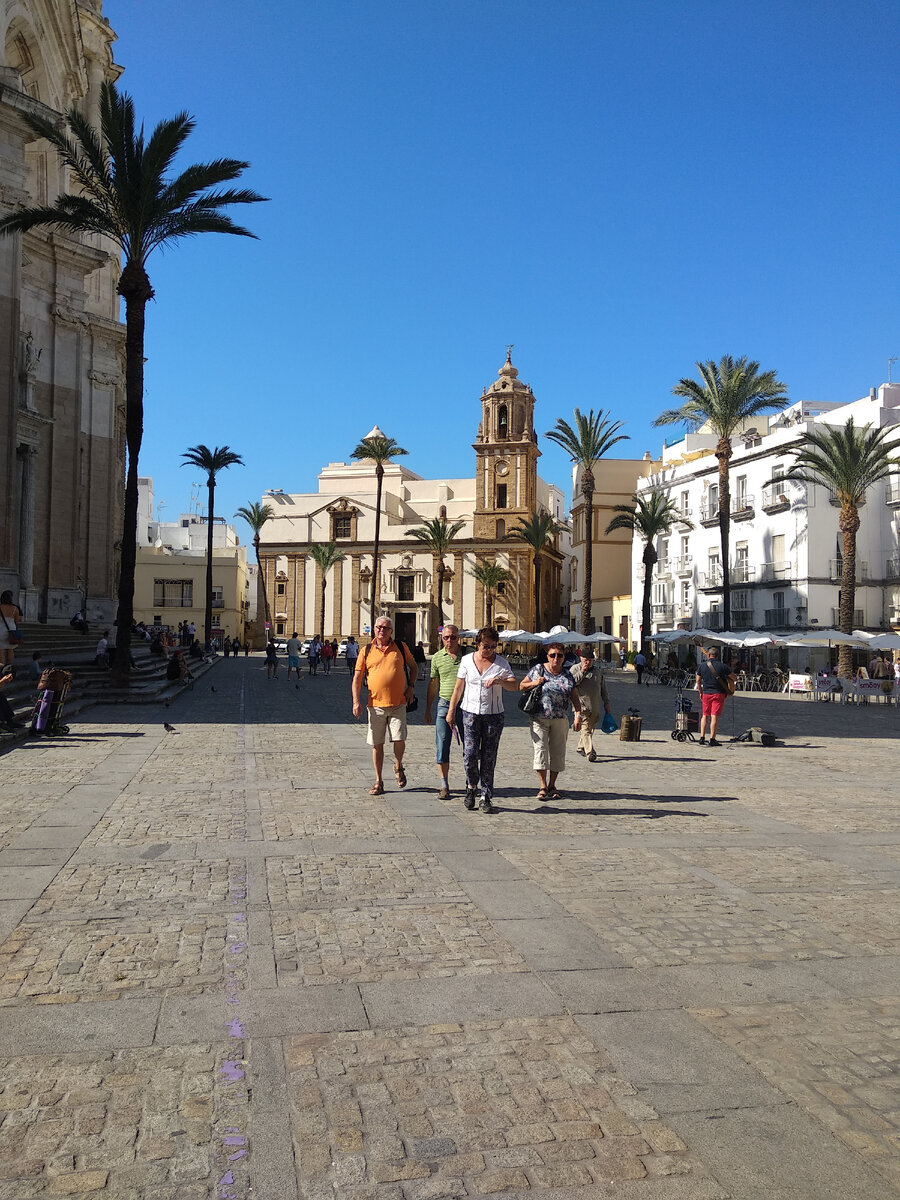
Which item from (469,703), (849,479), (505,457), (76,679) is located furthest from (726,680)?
(505,457)

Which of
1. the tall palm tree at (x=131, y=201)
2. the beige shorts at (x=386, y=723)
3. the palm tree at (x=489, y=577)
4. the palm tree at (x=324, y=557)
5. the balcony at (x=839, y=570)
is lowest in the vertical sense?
the beige shorts at (x=386, y=723)

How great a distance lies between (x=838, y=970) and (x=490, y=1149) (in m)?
2.37

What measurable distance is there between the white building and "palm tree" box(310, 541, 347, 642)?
3102 centimetres

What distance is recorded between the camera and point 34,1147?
2.93m

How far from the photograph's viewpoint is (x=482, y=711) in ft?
28.3

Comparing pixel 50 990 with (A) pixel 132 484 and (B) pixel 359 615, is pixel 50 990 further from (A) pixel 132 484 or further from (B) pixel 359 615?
(B) pixel 359 615

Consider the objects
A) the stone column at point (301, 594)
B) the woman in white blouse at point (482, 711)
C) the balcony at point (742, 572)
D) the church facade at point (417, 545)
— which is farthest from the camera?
the stone column at point (301, 594)

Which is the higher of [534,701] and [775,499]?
[775,499]

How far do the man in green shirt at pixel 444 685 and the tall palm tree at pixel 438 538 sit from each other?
5622 cm

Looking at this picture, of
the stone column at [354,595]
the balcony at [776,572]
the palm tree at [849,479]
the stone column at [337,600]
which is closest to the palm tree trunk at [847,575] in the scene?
the palm tree at [849,479]

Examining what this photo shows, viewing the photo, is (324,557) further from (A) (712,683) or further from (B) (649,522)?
(A) (712,683)

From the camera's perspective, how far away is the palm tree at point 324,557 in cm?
7544

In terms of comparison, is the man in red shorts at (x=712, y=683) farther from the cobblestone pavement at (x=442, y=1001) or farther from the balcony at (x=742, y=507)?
the balcony at (x=742, y=507)

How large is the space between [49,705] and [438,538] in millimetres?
56170
